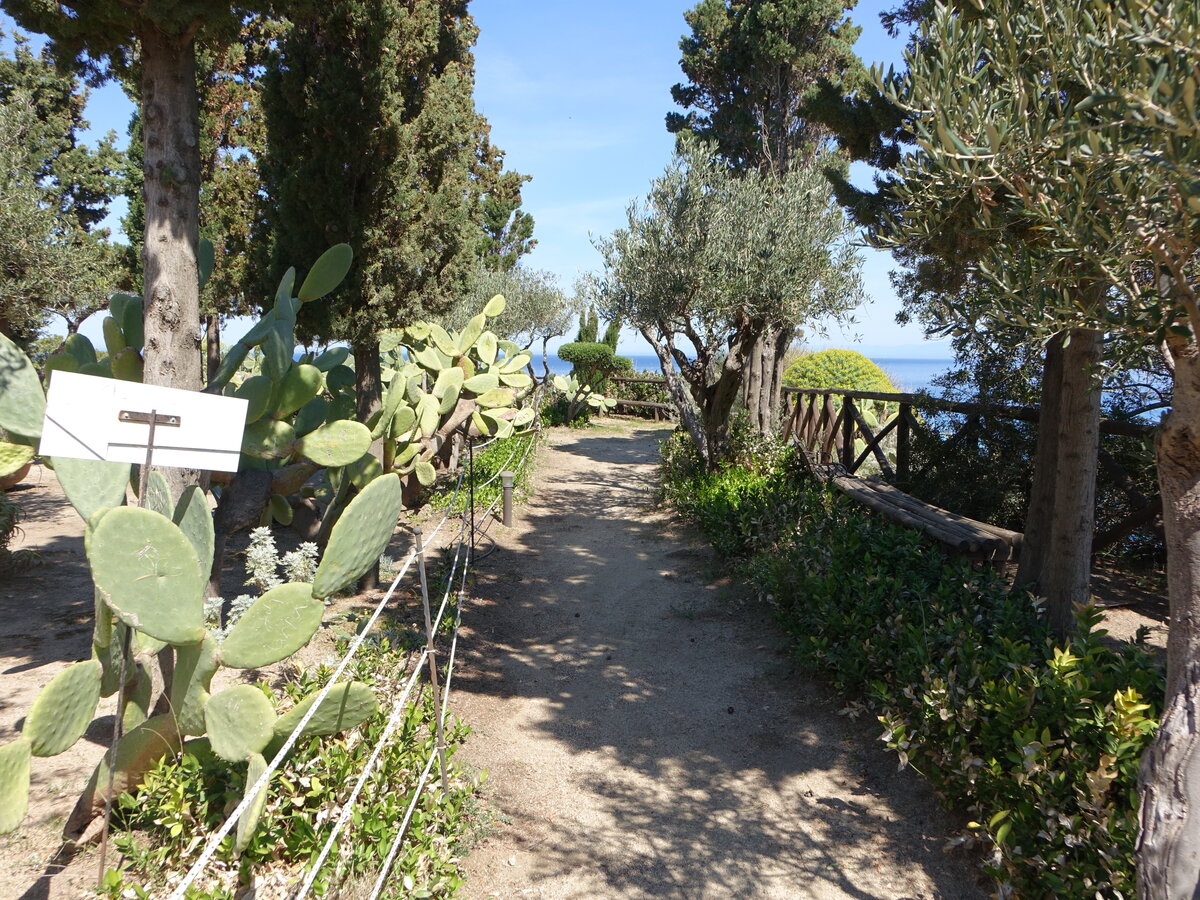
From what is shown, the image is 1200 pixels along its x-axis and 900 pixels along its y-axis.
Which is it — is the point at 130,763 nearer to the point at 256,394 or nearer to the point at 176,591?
the point at 176,591

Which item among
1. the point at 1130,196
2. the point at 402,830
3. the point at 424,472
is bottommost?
the point at 402,830

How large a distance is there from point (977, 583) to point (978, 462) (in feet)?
9.55

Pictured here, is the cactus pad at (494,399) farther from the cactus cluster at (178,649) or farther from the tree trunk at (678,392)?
the cactus cluster at (178,649)

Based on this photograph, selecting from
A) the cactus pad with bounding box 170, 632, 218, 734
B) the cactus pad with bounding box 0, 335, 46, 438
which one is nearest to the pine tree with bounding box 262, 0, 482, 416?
the cactus pad with bounding box 0, 335, 46, 438

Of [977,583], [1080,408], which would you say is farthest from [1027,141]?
[977,583]

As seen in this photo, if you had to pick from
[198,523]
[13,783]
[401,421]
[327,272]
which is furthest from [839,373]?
[13,783]

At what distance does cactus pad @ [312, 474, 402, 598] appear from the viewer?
3006 mm

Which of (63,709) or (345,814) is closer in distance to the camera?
(345,814)

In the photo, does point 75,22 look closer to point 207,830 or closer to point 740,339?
point 207,830

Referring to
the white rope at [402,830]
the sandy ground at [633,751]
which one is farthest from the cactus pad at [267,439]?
the white rope at [402,830]

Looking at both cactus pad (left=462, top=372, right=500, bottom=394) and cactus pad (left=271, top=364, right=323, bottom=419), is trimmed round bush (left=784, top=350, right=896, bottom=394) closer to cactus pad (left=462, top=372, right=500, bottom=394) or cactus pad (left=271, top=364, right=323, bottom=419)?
cactus pad (left=462, top=372, right=500, bottom=394)

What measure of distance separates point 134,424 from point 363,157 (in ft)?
19.1

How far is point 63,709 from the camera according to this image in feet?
8.63

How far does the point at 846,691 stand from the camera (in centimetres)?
458
